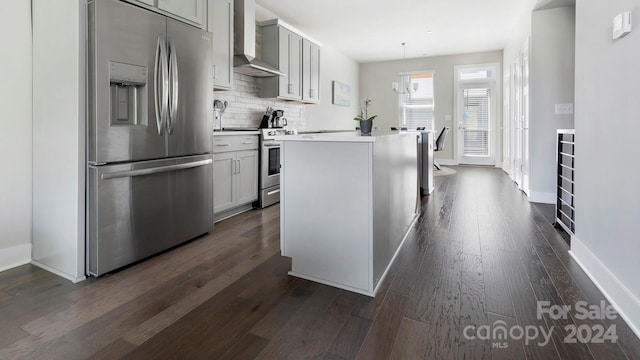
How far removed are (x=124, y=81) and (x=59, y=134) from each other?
520 millimetres

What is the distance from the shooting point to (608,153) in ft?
6.02

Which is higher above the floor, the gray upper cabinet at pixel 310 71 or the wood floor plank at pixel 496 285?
the gray upper cabinet at pixel 310 71

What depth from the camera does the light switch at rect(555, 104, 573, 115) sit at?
13.8 ft

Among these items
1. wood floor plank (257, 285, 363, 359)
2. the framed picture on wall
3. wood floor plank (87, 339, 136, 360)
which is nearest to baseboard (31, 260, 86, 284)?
wood floor plank (87, 339, 136, 360)

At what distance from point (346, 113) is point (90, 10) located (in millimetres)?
6665

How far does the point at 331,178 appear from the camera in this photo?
1982 millimetres

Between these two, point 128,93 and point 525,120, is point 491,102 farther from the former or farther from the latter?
point 128,93

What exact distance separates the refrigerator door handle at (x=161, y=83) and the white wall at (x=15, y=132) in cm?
81

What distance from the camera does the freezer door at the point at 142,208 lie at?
2.13m

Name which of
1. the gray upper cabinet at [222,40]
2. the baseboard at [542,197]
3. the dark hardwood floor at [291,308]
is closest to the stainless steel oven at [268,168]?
the gray upper cabinet at [222,40]

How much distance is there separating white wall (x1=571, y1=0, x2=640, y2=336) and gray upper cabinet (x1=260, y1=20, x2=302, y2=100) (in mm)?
3378

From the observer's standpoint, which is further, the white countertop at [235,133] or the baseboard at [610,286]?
the white countertop at [235,133]

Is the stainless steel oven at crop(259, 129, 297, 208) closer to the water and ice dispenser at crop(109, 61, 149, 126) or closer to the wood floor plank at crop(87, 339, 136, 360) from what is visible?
the water and ice dispenser at crop(109, 61, 149, 126)

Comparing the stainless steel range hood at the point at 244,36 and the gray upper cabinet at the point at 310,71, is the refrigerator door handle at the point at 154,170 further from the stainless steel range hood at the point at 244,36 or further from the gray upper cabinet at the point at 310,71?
the gray upper cabinet at the point at 310,71
